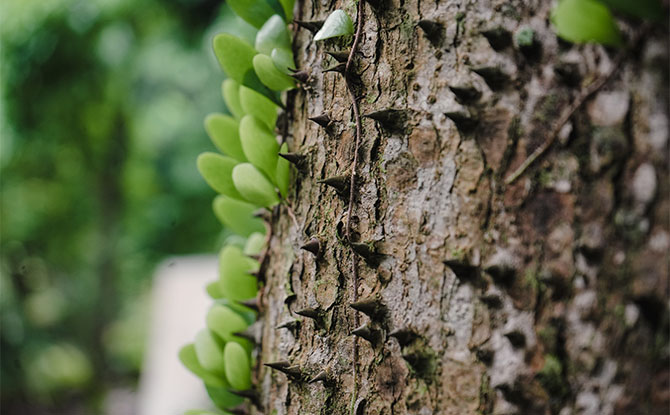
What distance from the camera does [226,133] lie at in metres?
0.47

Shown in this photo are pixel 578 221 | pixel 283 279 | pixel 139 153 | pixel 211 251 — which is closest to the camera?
pixel 578 221

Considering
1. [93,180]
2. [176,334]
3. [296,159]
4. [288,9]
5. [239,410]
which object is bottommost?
[176,334]

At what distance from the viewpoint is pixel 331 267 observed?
0.36m

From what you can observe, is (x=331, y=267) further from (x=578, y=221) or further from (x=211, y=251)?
(x=211, y=251)

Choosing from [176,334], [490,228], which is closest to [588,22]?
[490,228]

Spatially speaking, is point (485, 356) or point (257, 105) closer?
point (485, 356)

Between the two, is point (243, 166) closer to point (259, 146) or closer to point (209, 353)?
point (259, 146)

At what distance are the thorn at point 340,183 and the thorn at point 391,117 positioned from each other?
0.15 ft

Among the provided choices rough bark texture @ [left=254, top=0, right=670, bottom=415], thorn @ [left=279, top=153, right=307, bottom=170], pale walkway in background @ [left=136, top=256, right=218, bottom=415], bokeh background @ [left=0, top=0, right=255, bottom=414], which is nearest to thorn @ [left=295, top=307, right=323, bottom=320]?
rough bark texture @ [left=254, top=0, right=670, bottom=415]

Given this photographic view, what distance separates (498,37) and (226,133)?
0.85 ft

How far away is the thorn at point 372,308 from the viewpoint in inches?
12.7

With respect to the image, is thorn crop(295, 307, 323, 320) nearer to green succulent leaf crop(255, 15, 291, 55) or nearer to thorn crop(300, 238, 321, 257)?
thorn crop(300, 238, 321, 257)

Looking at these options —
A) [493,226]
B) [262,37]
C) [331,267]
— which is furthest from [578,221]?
[262,37]

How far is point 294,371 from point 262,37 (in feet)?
0.83
